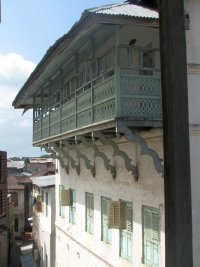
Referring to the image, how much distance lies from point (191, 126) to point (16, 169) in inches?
2365

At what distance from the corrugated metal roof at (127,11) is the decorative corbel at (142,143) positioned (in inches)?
88.2

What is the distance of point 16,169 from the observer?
68.5 m

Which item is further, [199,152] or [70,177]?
[70,177]

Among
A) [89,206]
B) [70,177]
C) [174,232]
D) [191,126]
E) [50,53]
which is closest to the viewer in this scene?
[174,232]

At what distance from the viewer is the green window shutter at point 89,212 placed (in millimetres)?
15836

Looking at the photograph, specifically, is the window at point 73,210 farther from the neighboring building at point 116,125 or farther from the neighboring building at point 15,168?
the neighboring building at point 15,168

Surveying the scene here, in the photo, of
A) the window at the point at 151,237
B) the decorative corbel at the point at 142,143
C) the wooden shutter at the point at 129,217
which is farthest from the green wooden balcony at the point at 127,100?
the wooden shutter at the point at 129,217

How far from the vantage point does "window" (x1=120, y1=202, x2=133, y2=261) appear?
12453 millimetres

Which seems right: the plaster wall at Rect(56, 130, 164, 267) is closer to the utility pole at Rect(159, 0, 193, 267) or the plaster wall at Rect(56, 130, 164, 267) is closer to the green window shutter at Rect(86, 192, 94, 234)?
the green window shutter at Rect(86, 192, 94, 234)

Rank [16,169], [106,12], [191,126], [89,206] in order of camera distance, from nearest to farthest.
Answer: [106,12] → [191,126] → [89,206] → [16,169]

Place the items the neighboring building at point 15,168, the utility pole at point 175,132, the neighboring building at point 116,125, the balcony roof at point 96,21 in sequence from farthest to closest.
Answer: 1. the neighboring building at point 15,168
2. the neighboring building at point 116,125
3. the balcony roof at point 96,21
4. the utility pole at point 175,132

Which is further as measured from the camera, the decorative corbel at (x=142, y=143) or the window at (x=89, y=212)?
the window at (x=89, y=212)

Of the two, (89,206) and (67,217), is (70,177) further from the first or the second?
(89,206)

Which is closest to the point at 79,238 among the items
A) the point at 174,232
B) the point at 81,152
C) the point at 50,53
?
the point at 81,152
